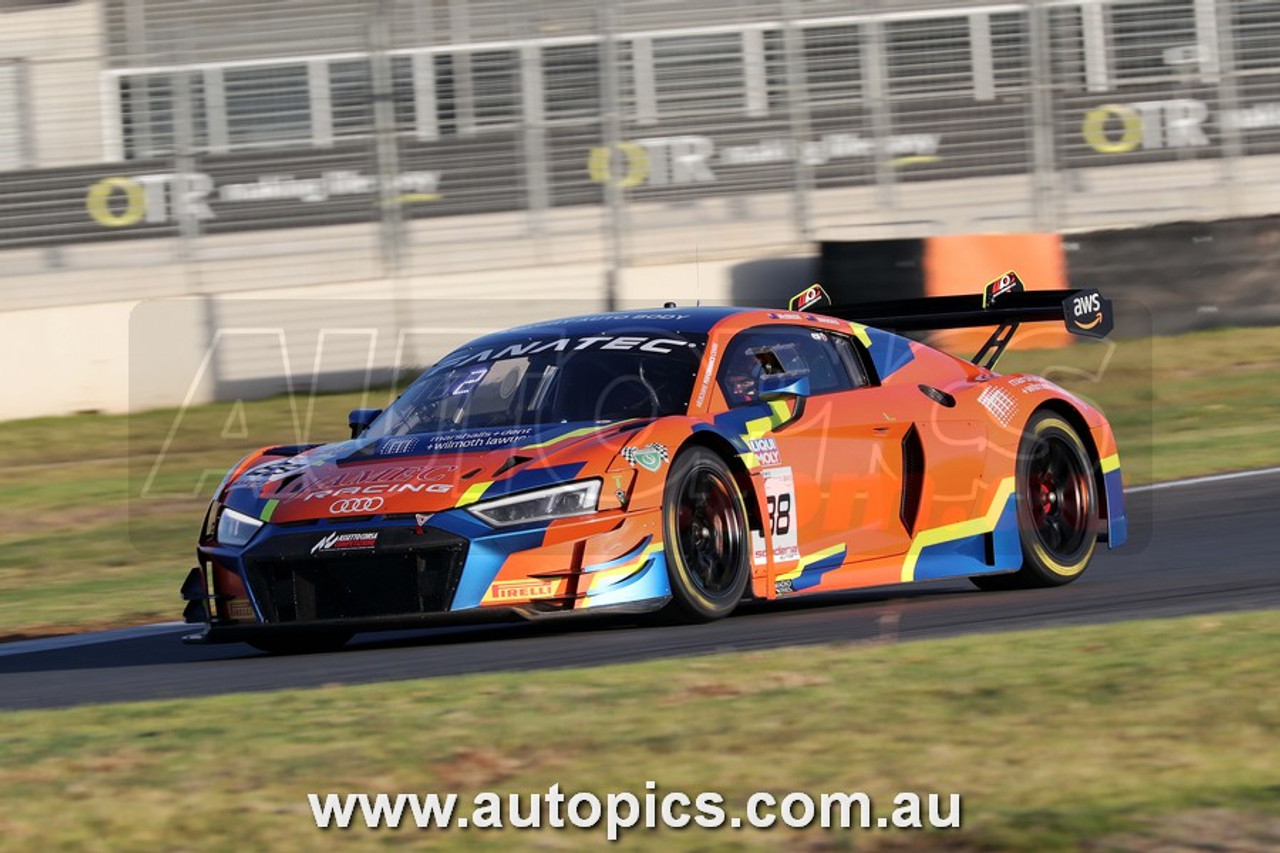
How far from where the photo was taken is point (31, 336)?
1766 centimetres

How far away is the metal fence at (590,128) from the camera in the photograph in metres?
18.4

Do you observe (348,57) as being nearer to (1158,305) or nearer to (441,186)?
(441,186)

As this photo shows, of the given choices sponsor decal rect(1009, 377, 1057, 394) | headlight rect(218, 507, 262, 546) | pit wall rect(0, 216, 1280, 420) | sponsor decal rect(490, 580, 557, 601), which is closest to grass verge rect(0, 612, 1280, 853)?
sponsor decal rect(490, 580, 557, 601)

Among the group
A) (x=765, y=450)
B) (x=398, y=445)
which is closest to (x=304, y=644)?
(x=398, y=445)

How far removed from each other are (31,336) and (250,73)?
10.1ft

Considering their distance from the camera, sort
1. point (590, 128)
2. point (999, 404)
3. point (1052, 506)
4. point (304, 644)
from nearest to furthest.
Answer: point (304, 644) < point (999, 404) < point (1052, 506) < point (590, 128)

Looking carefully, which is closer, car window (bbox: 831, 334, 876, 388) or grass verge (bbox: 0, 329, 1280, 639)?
car window (bbox: 831, 334, 876, 388)

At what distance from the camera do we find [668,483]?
23.8 feet

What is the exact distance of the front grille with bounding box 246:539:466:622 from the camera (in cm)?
700

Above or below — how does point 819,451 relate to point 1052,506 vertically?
above

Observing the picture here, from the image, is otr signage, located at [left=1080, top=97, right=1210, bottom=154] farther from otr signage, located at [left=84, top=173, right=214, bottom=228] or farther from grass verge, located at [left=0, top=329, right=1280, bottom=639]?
otr signage, located at [left=84, top=173, right=214, bottom=228]

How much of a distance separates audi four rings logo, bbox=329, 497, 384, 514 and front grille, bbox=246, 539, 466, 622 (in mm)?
178

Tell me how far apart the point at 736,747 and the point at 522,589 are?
2.29 metres

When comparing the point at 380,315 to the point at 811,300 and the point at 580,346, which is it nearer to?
the point at 811,300
